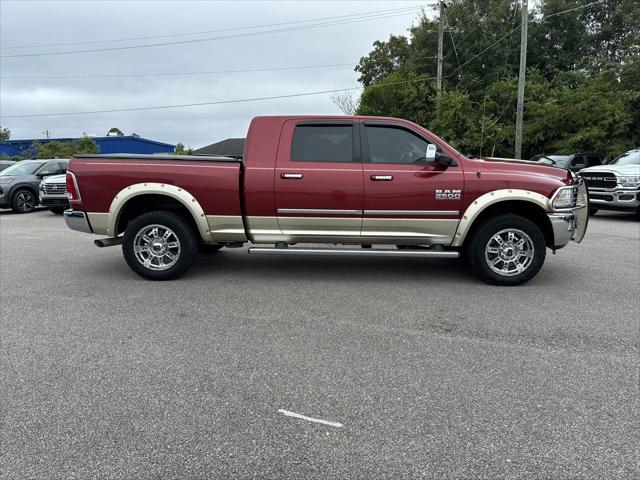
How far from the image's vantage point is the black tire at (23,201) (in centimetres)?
1427

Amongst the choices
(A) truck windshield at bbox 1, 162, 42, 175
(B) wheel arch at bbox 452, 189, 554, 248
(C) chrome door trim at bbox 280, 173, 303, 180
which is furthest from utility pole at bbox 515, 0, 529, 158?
(A) truck windshield at bbox 1, 162, 42, 175

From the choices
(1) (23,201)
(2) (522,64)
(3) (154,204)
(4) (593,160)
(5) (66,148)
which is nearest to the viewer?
(3) (154,204)

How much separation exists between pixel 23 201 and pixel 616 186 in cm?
1675

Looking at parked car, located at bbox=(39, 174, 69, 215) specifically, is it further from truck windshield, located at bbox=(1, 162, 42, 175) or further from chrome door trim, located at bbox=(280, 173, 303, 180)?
chrome door trim, located at bbox=(280, 173, 303, 180)

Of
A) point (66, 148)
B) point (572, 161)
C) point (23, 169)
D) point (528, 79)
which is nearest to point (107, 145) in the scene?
point (66, 148)

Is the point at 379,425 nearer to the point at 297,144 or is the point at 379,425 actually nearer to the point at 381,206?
the point at 381,206

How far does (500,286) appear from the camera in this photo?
571cm

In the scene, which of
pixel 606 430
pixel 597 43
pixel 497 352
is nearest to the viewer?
pixel 606 430

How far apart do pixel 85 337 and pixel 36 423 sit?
4.50ft

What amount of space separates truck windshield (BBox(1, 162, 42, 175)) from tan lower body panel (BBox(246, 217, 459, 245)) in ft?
39.8

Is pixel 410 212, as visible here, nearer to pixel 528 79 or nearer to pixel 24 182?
pixel 24 182

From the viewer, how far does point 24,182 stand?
14.4m

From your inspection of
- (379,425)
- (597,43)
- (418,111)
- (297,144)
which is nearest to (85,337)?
(379,425)

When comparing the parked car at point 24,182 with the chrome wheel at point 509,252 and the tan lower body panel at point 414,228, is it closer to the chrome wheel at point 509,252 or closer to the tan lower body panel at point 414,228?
the tan lower body panel at point 414,228
